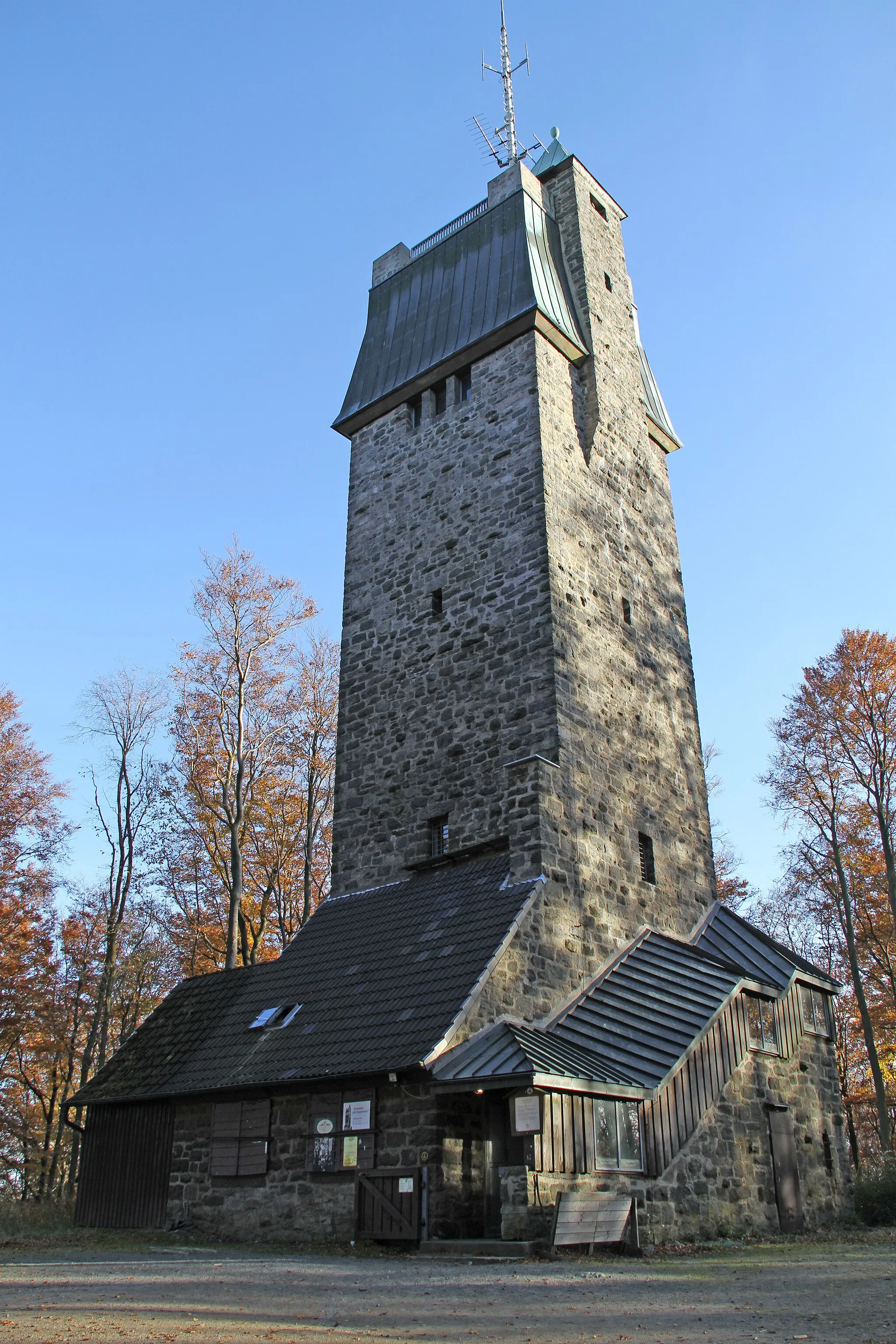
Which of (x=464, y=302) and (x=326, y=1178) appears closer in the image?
(x=326, y=1178)

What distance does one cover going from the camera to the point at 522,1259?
8.59 meters

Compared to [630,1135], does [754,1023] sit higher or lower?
higher

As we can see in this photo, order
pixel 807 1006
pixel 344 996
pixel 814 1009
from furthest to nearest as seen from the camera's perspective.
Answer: pixel 814 1009 < pixel 807 1006 < pixel 344 996

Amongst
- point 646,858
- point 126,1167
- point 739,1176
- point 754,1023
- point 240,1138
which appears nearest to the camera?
point 739,1176

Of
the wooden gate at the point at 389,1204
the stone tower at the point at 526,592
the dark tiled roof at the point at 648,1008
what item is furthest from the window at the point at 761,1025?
the wooden gate at the point at 389,1204

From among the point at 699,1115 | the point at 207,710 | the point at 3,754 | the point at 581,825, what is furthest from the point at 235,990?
the point at 3,754

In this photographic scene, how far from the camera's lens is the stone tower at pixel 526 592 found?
13711mm

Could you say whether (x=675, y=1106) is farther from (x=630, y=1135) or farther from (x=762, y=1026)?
(x=762, y=1026)

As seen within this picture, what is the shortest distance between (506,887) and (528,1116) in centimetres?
343

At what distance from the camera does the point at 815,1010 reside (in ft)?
46.6

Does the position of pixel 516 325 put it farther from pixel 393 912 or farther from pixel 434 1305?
pixel 434 1305

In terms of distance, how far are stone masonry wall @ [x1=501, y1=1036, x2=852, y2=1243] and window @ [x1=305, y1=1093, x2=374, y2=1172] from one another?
1810mm

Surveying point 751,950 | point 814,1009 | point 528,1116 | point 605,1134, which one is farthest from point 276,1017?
point 814,1009

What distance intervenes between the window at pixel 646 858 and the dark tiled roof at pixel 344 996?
2.58 metres
